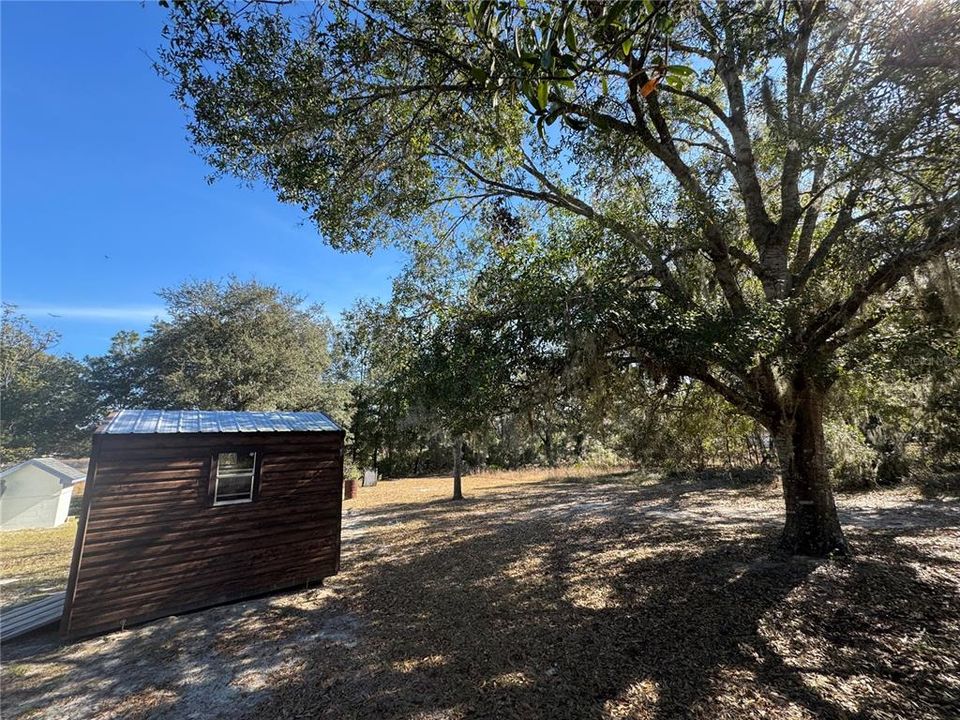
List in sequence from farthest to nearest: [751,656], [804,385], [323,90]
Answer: [804,385]
[323,90]
[751,656]

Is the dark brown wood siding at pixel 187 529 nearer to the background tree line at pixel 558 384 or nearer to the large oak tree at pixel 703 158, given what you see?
the background tree line at pixel 558 384

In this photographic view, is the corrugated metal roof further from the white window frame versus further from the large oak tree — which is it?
the large oak tree

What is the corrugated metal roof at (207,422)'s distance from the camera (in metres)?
5.68

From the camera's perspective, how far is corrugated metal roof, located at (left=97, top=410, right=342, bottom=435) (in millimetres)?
5680

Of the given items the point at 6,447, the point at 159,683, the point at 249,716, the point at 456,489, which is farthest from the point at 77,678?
the point at 6,447

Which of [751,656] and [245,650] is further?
[245,650]

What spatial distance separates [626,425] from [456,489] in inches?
361

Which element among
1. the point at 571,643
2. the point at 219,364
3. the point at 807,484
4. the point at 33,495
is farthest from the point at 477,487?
the point at 33,495

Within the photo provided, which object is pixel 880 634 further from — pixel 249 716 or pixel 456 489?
pixel 456 489

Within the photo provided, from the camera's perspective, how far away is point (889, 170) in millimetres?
3627

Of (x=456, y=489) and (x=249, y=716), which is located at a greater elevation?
(x=456, y=489)

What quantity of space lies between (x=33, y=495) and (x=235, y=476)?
43.3 ft

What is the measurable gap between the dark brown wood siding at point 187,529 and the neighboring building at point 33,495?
12.8m

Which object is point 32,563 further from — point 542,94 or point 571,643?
point 542,94
